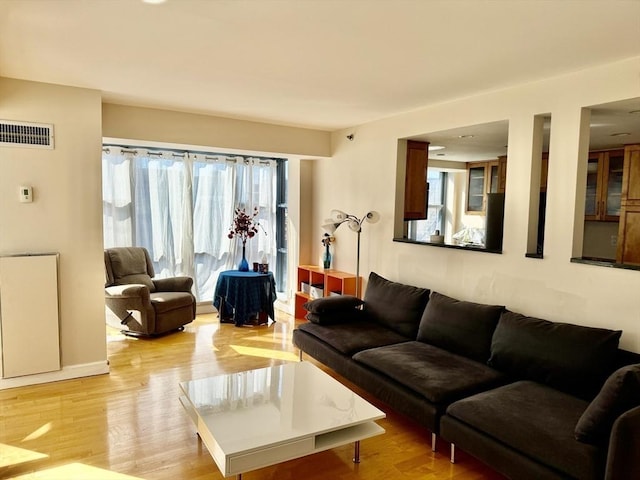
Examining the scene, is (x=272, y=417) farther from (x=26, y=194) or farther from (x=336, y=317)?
(x=26, y=194)

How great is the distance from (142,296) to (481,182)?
5.36m

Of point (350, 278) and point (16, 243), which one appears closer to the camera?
point (16, 243)

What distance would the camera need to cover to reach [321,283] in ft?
18.0

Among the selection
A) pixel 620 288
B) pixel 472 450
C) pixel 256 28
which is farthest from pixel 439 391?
pixel 256 28

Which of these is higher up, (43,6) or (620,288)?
(43,6)

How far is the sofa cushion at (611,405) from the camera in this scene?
1.96m

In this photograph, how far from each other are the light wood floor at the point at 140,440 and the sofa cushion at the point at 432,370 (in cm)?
40

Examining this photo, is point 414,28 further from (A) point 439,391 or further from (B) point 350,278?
(B) point 350,278

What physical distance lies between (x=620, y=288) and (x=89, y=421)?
3.62 metres

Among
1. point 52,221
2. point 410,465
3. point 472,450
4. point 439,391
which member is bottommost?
point 410,465

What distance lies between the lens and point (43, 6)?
212cm

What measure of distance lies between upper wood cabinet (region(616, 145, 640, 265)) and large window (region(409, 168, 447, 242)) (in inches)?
123

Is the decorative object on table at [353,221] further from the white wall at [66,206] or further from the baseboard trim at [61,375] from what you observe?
the baseboard trim at [61,375]

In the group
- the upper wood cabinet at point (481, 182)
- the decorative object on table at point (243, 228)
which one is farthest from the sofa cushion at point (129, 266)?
the upper wood cabinet at point (481, 182)
